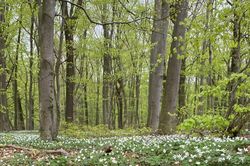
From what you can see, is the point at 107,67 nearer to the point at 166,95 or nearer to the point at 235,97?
the point at 166,95

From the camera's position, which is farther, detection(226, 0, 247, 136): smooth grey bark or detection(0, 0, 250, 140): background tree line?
detection(0, 0, 250, 140): background tree line

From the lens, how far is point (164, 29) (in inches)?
630

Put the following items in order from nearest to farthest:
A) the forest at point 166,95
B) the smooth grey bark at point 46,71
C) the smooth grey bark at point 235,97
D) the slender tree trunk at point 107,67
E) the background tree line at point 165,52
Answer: the forest at point 166,95, the smooth grey bark at point 235,97, the background tree line at point 165,52, the smooth grey bark at point 46,71, the slender tree trunk at point 107,67

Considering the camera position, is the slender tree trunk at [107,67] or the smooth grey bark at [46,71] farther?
the slender tree trunk at [107,67]

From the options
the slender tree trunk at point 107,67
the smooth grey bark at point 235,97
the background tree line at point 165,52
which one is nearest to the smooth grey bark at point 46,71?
the background tree line at point 165,52

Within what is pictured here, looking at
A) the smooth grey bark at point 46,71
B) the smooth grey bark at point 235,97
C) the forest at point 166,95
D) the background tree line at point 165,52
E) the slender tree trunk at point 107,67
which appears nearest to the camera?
the forest at point 166,95

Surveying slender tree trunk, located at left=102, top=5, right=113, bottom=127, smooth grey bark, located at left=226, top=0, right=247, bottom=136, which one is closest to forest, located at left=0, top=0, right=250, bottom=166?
smooth grey bark, located at left=226, top=0, right=247, bottom=136

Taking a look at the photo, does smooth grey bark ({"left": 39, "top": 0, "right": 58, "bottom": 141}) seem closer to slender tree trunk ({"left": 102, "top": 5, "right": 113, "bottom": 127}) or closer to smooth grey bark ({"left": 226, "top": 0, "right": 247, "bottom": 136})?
smooth grey bark ({"left": 226, "top": 0, "right": 247, "bottom": 136})

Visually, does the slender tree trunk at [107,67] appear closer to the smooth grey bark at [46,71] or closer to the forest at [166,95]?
the forest at [166,95]

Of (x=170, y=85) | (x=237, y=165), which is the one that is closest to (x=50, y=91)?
(x=170, y=85)

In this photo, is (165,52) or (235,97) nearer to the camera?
(235,97)

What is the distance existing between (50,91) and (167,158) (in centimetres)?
790

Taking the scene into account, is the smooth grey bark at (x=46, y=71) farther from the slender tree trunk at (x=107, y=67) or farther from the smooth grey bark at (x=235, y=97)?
the slender tree trunk at (x=107, y=67)

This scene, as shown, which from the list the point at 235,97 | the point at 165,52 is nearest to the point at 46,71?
the point at 165,52
